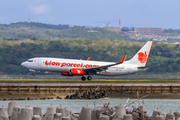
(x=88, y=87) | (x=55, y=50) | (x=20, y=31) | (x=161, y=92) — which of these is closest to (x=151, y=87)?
(x=161, y=92)

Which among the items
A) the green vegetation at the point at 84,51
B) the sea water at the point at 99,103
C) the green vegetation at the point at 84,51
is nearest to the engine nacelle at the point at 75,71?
the sea water at the point at 99,103

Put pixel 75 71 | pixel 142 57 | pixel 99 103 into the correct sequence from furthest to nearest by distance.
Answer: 1. pixel 142 57
2. pixel 75 71
3. pixel 99 103

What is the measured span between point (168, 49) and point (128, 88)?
8671cm

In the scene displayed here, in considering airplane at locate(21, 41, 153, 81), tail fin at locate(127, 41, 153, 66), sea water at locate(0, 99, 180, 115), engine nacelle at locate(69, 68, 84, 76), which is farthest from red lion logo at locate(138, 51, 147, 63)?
sea water at locate(0, 99, 180, 115)

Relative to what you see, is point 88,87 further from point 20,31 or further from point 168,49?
point 20,31

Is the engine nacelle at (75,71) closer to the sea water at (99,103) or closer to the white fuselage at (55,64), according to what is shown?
the white fuselage at (55,64)

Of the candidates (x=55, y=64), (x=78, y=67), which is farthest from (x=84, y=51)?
(x=55, y=64)

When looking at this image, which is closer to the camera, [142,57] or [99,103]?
[99,103]

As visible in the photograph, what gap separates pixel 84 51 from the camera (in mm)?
138625

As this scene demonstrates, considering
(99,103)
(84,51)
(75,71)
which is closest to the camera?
(99,103)

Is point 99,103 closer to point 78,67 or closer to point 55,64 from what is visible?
point 55,64

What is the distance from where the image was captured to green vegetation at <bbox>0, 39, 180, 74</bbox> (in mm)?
129750

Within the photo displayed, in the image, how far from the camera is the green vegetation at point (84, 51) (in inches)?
5108

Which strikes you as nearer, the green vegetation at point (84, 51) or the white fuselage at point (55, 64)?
the white fuselage at point (55, 64)
